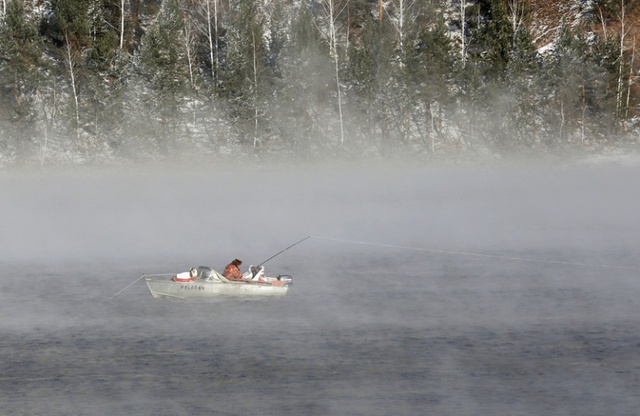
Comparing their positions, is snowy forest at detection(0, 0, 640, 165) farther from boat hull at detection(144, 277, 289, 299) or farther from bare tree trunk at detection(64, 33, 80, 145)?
boat hull at detection(144, 277, 289, 299)

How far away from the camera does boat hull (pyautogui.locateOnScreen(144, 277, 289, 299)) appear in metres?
31.7

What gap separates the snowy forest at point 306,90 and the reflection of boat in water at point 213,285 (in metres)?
42.3

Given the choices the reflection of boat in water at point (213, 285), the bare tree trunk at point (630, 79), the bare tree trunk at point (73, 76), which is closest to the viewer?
the reflection of boat in water at point (213, 285)

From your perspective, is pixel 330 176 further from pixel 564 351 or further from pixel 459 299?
pixel 564 351

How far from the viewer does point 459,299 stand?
3144cm

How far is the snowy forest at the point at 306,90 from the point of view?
7294 cm

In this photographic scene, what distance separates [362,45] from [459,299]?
51.9 meters

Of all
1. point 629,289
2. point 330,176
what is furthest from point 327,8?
point 629,289

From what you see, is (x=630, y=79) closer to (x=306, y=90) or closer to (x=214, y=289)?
(x=306, y=90)

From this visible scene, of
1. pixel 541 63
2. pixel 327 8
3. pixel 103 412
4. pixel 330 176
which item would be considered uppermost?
pixel 327 8

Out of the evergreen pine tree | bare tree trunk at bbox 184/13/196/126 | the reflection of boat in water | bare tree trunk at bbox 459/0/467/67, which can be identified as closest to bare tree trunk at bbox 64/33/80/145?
the evergreen pine tree

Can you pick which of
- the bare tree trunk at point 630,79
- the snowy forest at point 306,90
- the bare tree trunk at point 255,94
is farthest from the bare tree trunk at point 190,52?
the bare tree trunk at point 630,79

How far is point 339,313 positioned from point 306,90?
4754 cm

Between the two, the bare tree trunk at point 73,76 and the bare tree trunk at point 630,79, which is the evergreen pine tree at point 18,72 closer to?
the bare tree trunk at point 73,76
